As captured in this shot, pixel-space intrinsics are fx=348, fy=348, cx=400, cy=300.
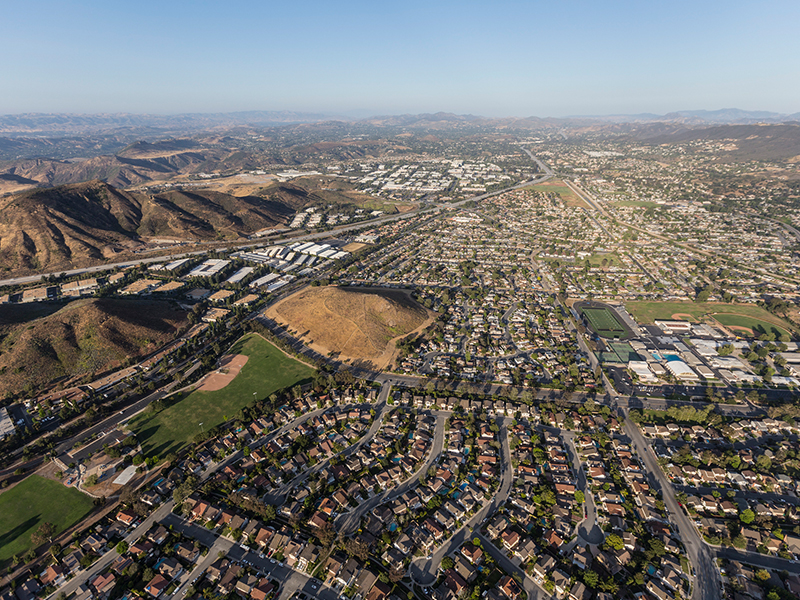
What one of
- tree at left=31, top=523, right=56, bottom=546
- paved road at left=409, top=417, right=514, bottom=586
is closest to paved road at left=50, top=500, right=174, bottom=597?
tree at left=31, top=523, right=56, bottom=546

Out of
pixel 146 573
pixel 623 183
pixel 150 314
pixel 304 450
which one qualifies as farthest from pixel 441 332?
pixel 623 183

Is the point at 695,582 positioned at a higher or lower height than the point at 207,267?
lower

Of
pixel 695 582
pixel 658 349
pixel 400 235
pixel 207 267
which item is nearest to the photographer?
pixel 695 582

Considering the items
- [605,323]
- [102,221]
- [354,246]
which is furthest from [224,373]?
[102,221]

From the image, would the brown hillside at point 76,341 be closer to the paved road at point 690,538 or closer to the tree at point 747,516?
the paved road at point 690,538

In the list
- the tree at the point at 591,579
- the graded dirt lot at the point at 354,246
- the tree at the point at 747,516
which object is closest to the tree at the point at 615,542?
the tree at the point at 591,579

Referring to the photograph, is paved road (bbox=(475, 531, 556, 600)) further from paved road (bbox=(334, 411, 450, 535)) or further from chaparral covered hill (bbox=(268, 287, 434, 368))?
chaparral covered hill (bbox=(268, 287, 434, 368))

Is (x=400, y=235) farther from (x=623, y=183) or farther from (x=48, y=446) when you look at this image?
(x=623, y=183)
